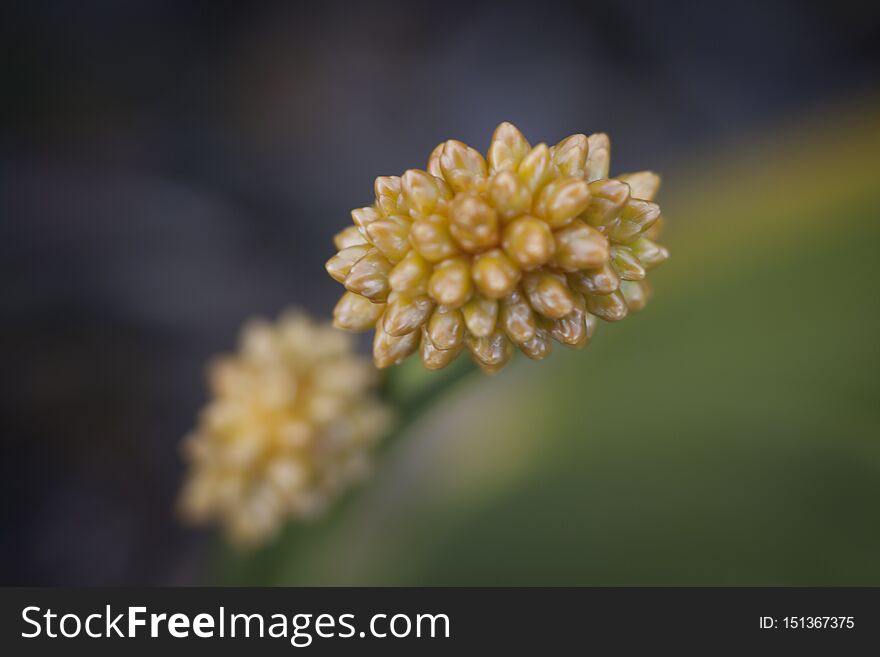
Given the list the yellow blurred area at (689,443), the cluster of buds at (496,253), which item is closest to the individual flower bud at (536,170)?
the cluster of buds at (496,253)

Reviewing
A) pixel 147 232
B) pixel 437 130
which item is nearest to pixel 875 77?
pixel 437 130

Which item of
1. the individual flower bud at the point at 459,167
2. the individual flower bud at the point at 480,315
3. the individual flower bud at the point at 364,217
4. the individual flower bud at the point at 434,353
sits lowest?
the individual flower bud at the point at 434,353

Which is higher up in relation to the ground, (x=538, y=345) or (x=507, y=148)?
(x=507, y=148)

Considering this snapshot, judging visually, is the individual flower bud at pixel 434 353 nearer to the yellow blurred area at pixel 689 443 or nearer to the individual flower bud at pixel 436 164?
the individual flower bud at pixel 436 164

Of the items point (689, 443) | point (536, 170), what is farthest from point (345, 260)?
point (689, 443)

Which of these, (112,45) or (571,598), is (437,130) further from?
(571,598)

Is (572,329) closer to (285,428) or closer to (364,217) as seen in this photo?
(364,217)
